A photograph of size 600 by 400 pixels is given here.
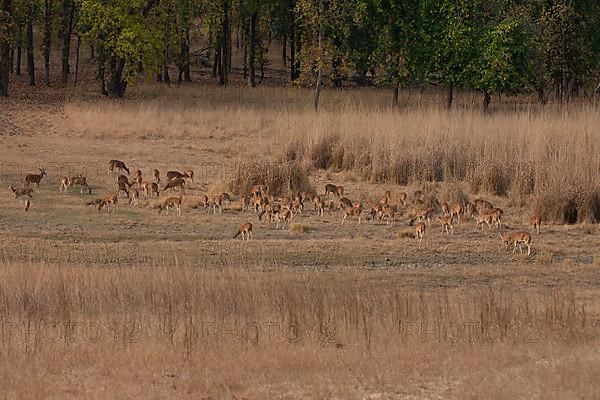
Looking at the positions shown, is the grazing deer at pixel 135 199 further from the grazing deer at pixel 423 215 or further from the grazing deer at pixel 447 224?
the grazing deer at pixel 447 224

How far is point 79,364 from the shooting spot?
780 cm

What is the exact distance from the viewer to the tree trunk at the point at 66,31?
150 ft

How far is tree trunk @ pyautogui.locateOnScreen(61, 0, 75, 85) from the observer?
45750 mm

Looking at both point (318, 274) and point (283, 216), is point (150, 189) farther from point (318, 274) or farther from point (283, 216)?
point (318, 274)

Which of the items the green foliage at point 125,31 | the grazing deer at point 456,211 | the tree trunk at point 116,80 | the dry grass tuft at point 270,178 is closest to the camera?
the grazing deer at point 456,211

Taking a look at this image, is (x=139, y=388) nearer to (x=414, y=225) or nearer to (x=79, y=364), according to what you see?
(x=79, y=364)

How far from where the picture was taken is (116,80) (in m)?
42.1

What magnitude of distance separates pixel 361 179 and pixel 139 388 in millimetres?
15431

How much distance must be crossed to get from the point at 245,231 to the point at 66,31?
115 feet

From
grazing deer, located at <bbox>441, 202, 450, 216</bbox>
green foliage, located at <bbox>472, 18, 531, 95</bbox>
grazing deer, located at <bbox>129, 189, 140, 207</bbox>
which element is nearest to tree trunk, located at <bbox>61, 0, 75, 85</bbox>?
green foliage, located at <bbox>472, 18, 531, 95</bbox>

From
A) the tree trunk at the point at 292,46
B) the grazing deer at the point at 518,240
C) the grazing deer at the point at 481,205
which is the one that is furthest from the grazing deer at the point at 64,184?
the tree trunk at the point at 292,46

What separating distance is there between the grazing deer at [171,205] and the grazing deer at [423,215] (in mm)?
4389

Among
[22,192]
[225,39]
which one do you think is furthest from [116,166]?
[225,39]

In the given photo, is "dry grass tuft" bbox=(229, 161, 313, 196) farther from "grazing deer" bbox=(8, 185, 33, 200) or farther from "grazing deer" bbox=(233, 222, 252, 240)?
"grazing deer" bbox=(233, 222, 252, 240)
